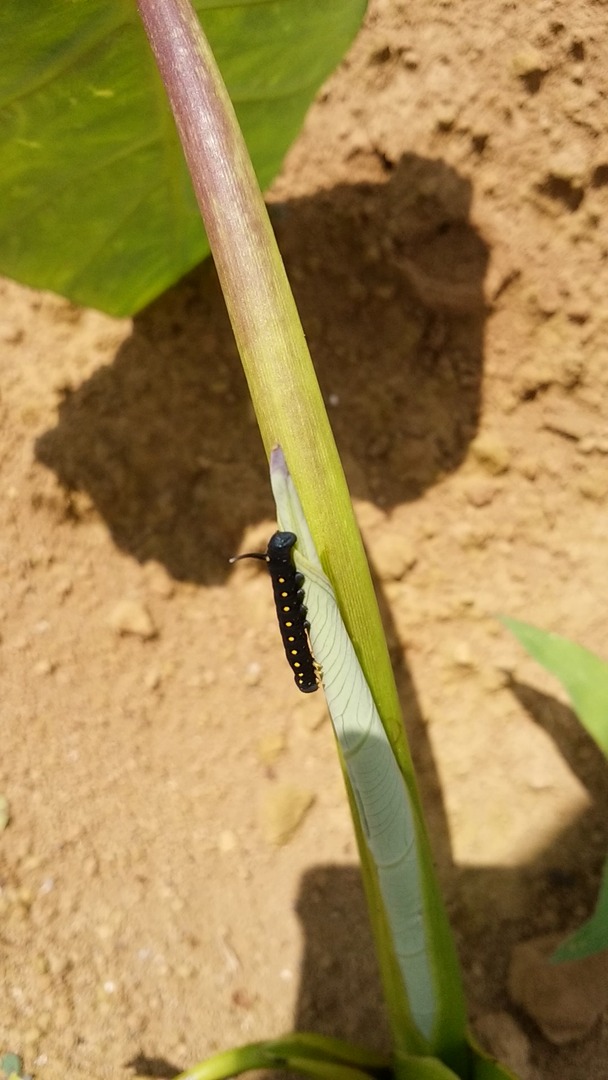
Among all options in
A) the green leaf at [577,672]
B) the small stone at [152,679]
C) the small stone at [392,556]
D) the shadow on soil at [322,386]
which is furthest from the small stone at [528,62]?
the small stone at [152,679]

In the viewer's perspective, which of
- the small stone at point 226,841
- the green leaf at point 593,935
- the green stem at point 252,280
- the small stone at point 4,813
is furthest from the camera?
the small stone at point 226,841

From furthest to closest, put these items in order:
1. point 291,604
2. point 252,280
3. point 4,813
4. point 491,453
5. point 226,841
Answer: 1. point 491,453
2. point 226,841
3. point 4,813
4. point 291,604
5. point 252,280

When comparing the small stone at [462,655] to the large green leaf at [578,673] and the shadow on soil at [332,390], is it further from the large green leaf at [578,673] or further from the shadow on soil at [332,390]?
the large green leaf at [578,673]

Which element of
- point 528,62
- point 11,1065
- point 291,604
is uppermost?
point 528,62

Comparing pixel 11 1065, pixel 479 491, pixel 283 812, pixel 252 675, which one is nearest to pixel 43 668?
pixel 252 675

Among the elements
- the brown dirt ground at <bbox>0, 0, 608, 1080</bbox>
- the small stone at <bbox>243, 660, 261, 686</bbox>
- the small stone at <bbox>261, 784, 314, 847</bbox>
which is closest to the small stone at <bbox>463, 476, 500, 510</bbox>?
the brown dirt ground at <bbox>0, 0, 608, 1080</bbox>

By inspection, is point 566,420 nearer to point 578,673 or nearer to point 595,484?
point 595,484

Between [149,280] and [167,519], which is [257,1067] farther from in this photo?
[149,280]
